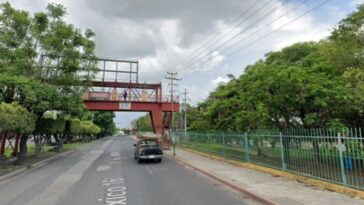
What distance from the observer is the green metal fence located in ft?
32.1

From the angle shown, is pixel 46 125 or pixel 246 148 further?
pixel 46 125

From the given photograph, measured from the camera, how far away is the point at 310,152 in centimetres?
1172

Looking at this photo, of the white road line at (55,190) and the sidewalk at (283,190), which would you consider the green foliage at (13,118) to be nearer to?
the white road line at (55,190)

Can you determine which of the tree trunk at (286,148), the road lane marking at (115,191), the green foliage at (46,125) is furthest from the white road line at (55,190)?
the green foliage at (46,125)

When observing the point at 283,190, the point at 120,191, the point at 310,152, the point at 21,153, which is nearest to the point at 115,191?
the point at 120,191

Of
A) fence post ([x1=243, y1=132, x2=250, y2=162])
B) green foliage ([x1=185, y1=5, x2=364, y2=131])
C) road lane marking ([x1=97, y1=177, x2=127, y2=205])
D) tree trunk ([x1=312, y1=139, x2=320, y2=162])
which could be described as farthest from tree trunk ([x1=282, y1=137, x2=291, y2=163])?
road lane marking ([x1=97, y1=177, x2=127, y2=205])

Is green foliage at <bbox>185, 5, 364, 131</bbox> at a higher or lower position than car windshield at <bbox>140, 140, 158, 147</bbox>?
higher

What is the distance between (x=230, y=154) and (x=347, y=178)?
1080cm

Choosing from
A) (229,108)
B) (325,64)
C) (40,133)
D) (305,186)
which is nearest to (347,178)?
(305,186)

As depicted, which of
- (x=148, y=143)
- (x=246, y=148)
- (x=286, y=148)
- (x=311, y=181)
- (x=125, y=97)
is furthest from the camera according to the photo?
(x=125, y=97)

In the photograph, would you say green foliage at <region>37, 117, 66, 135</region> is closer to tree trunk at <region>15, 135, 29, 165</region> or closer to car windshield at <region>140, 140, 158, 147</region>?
tree trunk at <region>15, 135, 29, 165</region>

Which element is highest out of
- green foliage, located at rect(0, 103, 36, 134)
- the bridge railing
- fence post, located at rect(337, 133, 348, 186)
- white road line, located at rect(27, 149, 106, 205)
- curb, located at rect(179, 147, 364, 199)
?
the bridge railing

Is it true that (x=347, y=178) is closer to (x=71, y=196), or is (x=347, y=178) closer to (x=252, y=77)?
(x=71, y=196)

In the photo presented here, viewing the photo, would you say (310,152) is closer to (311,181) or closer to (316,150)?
(316,150)
